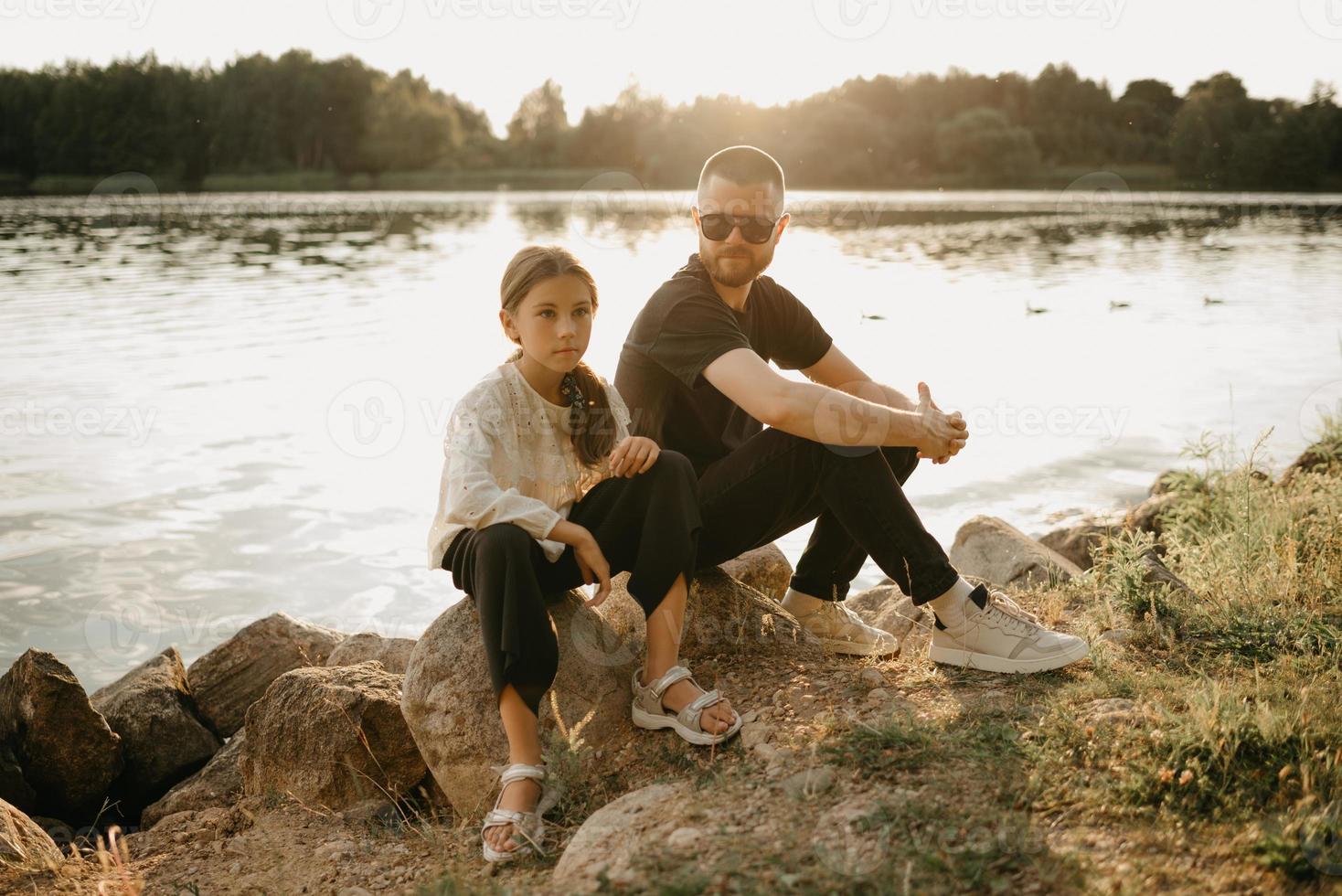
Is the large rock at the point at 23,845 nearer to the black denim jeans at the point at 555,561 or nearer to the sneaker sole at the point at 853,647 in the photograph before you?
the black denim jeans at the point at 555,561

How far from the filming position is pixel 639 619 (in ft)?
13.9

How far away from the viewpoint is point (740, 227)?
3.94 meters

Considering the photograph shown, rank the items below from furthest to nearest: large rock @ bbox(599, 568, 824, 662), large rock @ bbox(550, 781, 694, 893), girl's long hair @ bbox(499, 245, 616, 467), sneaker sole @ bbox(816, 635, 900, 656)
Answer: sneaker sole @ bbox(816, 635, 900, 656), large rock @ bbox(599, 568, 824, 662), girl's long hair @ bbox(499, 245, 616, 467), large rock @ bbox(550, 781, 694, 893)

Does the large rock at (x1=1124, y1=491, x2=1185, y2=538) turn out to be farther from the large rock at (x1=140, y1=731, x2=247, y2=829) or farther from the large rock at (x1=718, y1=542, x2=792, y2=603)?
the large rock at (x1=140, y1=731, x2=247, y2=829)

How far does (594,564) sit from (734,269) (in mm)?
1276

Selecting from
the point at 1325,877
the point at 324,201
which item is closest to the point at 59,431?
the point at 1325,877

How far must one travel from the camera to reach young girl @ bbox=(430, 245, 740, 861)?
10.9 feet

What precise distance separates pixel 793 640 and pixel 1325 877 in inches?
82.2

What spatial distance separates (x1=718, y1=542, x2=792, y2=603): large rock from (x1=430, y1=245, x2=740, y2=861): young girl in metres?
1.45

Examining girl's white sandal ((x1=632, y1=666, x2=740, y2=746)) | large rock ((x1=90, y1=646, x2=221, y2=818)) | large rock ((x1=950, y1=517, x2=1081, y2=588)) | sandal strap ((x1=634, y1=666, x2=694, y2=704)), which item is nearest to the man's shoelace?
A: girl's white sandal ((x1=632, y1=666, x2=740, y2=746))

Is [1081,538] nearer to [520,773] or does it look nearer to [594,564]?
[594,564]

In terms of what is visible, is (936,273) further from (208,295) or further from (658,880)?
(658,880)

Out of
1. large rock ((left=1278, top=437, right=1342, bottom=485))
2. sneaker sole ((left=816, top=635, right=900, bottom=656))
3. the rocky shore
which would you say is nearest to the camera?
the rocky shore

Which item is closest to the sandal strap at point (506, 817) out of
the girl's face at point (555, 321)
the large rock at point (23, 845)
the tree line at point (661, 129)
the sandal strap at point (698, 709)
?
the sandal strap at point (698, 709)
